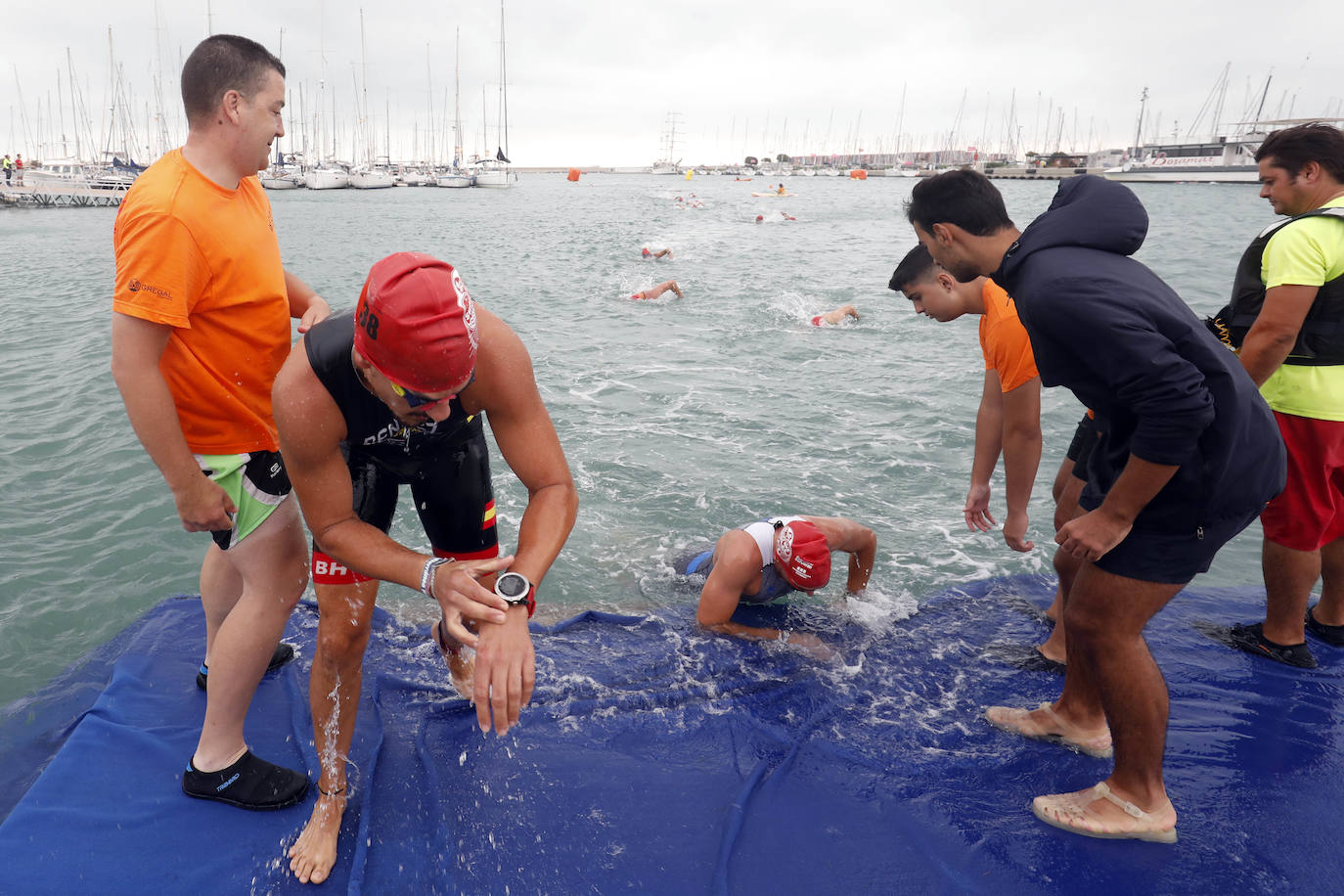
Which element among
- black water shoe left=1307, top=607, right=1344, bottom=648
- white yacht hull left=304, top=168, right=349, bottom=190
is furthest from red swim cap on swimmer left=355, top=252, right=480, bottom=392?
white yacht hull left=304, top=168, right=349, bottom=190

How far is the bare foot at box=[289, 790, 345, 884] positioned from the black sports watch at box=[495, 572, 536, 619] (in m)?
1.31

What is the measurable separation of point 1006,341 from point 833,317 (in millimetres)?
11407

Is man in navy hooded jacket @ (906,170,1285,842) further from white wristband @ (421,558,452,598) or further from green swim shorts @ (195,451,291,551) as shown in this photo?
green swim shorts @ (195,451,291,551)

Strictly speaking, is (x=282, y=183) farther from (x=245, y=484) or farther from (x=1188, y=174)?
(x=1188, y=174)

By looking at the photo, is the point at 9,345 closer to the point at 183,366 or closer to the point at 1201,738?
the point at 183,366

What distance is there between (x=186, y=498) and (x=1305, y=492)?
493cm

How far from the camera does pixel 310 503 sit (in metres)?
2.47

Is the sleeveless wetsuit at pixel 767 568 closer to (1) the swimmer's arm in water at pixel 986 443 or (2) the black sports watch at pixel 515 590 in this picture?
(1) the swimmer's arm in water at pixel 986 443

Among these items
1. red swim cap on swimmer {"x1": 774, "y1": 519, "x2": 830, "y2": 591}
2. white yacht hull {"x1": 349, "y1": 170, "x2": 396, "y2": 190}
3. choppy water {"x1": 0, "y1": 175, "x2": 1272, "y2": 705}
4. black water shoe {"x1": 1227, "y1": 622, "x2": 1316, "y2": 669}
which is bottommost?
choppy water {"x1": 0, "y1": 175, "x2": 1272, "y2": 705}

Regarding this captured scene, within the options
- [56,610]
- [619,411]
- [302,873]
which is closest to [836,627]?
[302,873]

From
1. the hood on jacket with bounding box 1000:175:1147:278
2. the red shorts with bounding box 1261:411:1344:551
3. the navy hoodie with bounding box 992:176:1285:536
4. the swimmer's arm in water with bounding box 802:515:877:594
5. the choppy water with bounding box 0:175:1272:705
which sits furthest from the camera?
the choppy water with bounding box 0:175:1272:705

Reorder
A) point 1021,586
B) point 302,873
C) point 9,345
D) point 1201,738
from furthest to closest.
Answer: point 9,345 < point 1021,586 < point 1201,738 < point 302,873

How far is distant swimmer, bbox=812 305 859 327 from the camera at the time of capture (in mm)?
14961

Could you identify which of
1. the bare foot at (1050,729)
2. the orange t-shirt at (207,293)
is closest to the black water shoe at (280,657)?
the orange t-shirt at (207,293)
